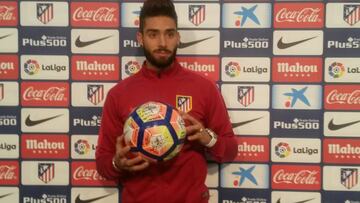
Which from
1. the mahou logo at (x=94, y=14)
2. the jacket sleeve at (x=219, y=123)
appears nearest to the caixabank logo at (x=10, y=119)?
the mahou logo at (x=94, y=14)

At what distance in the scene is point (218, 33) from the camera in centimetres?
193

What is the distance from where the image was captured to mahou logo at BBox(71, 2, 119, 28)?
1956mm

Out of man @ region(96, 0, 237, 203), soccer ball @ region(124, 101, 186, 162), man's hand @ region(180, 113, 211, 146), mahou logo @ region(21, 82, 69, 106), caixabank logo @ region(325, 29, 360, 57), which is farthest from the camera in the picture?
mahou logo @ region(21, 82, 69, 106)

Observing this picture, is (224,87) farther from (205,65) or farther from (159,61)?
(159,61)

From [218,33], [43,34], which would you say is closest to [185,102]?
[218,33]

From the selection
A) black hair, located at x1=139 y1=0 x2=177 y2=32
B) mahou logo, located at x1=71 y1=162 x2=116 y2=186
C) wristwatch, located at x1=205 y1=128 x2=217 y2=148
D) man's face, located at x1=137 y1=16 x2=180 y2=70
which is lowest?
mahou logo, located at x1=71 y1=162 x2=116 y2=186

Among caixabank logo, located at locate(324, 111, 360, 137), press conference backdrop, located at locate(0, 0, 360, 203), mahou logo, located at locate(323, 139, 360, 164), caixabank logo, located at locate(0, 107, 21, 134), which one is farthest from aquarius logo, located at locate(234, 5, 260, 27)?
caixabank logo, located at locate(0, 107, 21, 134)

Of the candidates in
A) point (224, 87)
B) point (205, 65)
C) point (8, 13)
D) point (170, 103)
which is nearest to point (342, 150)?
point (224, 87)

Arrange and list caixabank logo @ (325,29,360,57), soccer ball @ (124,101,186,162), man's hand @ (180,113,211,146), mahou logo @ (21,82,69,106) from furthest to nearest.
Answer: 1. mahou logo @ (21,82,69,106)
2. caixabank logo @ (325,29,360,57)
3. man's hand @ (180,113,211,146)
4. soccer ball @ (124,101,186,162)

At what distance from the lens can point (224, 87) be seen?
1.95m

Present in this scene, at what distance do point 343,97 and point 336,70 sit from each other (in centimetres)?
13

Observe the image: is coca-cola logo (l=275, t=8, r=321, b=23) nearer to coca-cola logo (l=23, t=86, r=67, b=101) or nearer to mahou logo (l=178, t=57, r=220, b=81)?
mahou logo (l=178, t=57, r=220, b=81)

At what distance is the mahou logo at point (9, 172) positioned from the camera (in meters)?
2.04

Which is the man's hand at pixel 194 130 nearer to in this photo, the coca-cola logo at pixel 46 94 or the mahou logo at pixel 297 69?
the mahou logo at pixel 297 69
